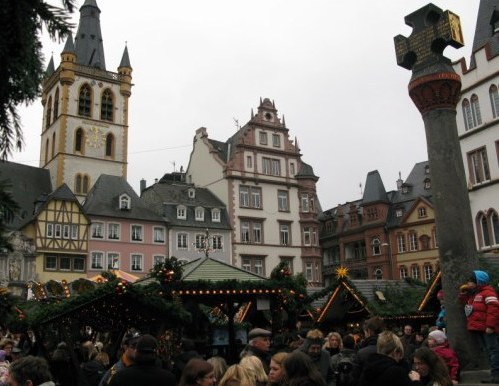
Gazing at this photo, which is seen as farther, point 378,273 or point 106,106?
point 106,106

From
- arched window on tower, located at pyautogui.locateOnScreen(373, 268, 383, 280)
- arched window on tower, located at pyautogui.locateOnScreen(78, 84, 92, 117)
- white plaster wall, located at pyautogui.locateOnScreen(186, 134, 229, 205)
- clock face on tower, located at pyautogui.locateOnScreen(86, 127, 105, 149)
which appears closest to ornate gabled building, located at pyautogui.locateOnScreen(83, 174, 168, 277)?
white plaster wall, located at pyautogui.locateOnScreen(186, 134, 229, 205)

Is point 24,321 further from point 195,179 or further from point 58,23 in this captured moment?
point 195,179

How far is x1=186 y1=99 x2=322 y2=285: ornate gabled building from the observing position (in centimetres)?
4756

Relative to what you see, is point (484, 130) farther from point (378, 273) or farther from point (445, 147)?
point (378, 273)

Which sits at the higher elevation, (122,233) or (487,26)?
(487,26)

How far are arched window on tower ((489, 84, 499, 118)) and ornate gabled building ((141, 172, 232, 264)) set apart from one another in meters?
24.9

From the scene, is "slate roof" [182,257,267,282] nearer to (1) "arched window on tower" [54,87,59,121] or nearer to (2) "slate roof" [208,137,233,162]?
(2) "slate roof" [208,137,233,162]

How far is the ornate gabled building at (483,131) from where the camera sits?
26.0 metres

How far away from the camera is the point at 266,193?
4878cm

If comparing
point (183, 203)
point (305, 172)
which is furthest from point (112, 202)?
point (305, 172)

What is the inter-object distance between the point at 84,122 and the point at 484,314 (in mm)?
50226

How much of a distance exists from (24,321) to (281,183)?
40029 millimetres

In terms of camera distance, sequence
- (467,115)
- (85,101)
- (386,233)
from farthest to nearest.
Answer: (85,101) < (386,233) < (467,115)

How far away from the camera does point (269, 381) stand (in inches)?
214
